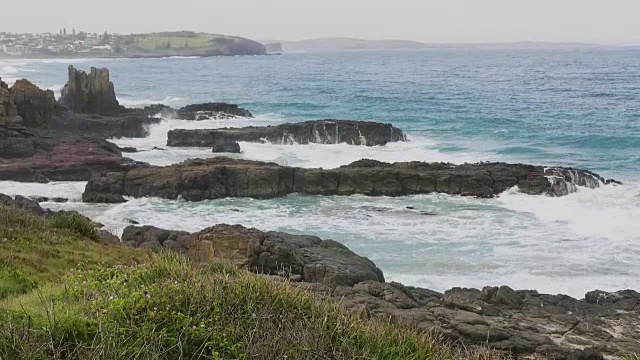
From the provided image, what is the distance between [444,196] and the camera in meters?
27.8

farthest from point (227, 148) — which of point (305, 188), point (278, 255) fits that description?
point (278, 255)

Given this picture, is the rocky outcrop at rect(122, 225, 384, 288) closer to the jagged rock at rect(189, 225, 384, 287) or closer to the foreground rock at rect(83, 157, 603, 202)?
the jagged rock at rect(189, 225, 384, 287)

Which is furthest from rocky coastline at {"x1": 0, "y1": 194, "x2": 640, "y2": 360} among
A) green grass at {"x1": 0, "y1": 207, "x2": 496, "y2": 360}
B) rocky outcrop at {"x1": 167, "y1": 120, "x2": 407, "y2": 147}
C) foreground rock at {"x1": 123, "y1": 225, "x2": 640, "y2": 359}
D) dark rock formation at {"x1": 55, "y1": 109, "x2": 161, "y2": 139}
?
dark rock formation at {"x1": 55, "y1": 109, "x2": 161, "y2": 139}

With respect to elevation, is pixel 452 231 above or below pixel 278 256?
below

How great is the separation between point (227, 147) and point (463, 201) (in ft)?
54.3

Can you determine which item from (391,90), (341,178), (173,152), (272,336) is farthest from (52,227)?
(391,90)

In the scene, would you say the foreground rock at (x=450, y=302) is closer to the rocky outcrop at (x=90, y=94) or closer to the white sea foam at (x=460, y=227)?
the white sea foam at (x=460, y=227)

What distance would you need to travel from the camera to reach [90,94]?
156 ft

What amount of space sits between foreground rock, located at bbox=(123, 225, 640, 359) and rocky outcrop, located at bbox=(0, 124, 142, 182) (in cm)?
1267

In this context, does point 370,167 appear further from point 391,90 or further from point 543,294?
point 391,90

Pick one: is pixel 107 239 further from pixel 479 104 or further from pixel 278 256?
pixel 479 104

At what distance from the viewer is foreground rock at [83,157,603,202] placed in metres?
26.9

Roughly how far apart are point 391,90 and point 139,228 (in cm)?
6234

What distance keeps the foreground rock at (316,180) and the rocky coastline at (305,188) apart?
5 centimetres
